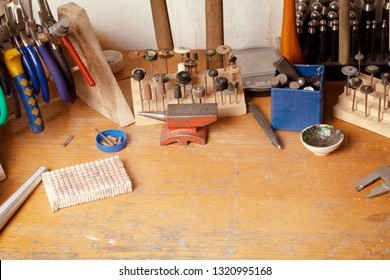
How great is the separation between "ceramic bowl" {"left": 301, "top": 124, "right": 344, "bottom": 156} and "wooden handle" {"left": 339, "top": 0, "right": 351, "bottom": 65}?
6.5 inches

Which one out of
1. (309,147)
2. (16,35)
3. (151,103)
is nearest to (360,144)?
(309,147)

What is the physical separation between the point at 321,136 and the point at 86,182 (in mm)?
443

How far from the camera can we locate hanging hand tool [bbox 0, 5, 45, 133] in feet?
3.84

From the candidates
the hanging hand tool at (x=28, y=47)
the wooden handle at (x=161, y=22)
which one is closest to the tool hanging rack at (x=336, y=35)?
the wooden handle at (x=161, y=22)

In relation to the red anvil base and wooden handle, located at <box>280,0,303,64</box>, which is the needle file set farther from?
wooden handle, located at <box>280,0,303,64</box>

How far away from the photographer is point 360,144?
1.19 metres

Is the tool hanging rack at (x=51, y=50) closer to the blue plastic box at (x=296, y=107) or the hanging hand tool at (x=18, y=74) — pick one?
the hanging hand tool at (x=18, y=74)

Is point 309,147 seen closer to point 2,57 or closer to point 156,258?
point 156,258

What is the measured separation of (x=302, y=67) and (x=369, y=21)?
202 mm

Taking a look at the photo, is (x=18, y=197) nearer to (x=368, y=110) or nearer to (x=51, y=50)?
(x=51, y=50)

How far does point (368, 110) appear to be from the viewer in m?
1.23

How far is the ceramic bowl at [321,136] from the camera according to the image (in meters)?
1.19

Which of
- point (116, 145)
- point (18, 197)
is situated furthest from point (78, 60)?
point (18, 197)

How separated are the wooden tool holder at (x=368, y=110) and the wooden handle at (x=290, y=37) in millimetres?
128
